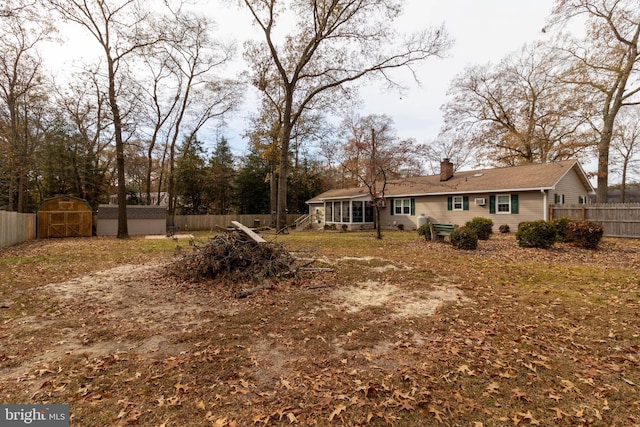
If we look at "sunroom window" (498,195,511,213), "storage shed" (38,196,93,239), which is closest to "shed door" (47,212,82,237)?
"storage shed" (38,196,93,239)

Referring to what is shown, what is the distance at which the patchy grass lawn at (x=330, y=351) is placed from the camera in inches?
98.4

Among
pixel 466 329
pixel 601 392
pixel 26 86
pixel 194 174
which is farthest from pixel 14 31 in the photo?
pixel 601 392

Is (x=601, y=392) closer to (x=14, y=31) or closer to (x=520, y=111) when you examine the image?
(x=14, y=31)

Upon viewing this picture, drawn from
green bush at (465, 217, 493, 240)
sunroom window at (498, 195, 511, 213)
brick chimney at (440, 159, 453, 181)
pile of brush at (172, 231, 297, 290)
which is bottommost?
pile of brush at (172, 231, 297, 290)

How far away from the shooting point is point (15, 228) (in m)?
14.3

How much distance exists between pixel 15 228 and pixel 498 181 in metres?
25.2

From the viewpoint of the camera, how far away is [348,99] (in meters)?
20.7

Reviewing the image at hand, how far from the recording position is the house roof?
52.9 ft

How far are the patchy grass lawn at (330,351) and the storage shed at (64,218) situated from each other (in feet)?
48.1

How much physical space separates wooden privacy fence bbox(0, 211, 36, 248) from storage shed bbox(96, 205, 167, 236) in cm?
334

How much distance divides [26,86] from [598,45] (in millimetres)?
34895

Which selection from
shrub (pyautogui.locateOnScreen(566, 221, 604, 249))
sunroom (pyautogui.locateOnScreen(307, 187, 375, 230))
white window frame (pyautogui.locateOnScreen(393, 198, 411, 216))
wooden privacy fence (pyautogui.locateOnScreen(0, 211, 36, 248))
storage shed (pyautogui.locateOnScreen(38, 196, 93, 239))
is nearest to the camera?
shrub (pyautogui.locateOnScreen(566, 221, 604, 249))

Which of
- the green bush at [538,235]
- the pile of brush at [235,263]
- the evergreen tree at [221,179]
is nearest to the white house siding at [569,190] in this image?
the green bush at [538,235]

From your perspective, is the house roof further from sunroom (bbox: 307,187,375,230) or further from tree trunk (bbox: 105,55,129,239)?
tree trunk (bbox: 105,55,129,239)
